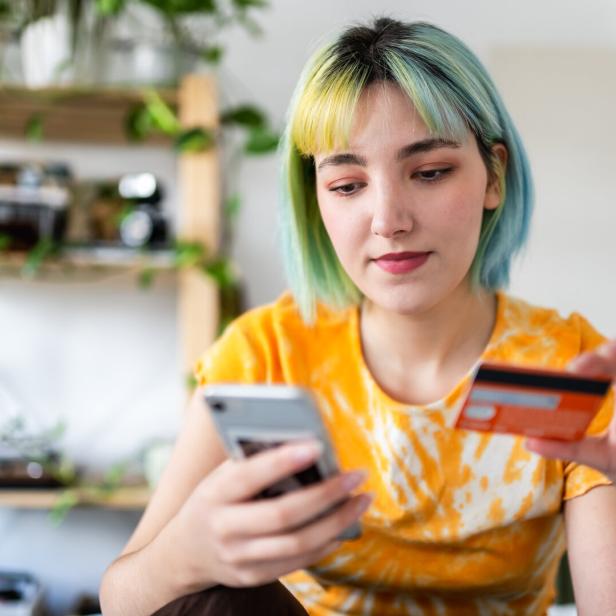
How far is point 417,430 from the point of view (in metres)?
1.03

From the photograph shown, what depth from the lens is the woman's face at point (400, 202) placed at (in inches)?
35.8

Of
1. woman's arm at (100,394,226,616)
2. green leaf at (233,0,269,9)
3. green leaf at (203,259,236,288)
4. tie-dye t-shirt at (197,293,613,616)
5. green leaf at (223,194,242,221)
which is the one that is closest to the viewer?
woman's arm at (100,394,226,616)

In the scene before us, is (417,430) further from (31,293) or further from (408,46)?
(31,293)

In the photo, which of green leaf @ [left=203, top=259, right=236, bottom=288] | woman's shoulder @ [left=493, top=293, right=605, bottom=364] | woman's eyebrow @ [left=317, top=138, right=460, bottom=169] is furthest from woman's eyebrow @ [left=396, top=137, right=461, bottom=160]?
green leaf @ [left=203, top=259, right=236, bottom=288]

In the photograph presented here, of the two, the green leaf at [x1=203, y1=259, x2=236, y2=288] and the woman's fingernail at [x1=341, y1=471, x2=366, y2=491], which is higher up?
the woman's fingernail at [x1=341, y1=471, x2=366, y2=491]

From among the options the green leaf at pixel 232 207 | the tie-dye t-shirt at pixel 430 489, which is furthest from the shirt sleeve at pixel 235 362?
the green leaf at pixel 232 207

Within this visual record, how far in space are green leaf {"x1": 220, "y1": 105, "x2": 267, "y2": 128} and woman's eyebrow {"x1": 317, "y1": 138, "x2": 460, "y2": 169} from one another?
3.65 feet

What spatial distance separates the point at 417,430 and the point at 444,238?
0.77 feet

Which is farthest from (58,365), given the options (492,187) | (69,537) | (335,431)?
(492,187)

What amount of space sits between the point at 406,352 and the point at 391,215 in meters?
0.23

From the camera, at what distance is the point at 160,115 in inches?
74.3

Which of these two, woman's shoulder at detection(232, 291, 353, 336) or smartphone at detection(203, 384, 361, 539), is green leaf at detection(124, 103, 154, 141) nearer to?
woman's shoulder at detection(232, 291, 353, 336)

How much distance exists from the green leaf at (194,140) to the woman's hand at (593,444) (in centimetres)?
127

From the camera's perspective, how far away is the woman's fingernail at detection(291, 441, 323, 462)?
2.08 ft
